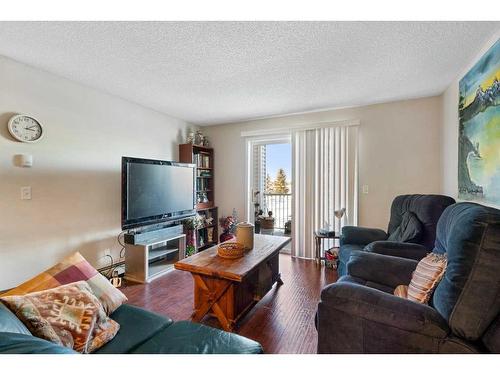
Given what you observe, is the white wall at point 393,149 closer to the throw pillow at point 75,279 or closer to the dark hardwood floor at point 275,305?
the dark hardwood floor at point 275,305

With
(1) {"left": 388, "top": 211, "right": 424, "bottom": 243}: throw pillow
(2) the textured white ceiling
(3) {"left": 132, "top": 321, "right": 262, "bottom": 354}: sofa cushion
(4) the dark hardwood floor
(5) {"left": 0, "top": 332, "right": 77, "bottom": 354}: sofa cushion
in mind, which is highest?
(2) the textured white ceiling

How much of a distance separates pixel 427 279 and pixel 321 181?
2.31m

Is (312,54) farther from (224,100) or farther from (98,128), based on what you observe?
(98,128)

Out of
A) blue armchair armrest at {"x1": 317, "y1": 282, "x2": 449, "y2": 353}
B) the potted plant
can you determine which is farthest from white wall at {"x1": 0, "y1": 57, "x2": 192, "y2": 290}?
blue armchair armrest at {"x1": 317, "y1": 282, "x2": 449, "y2": 353}

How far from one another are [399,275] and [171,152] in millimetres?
3370

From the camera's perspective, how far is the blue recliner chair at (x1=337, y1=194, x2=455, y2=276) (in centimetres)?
199

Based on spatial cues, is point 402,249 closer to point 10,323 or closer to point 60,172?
point 10,323

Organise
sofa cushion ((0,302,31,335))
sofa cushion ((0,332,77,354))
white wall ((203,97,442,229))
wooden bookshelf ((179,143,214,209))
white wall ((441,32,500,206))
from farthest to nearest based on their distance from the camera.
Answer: wooden bookshelf ((179,143,214,209))
white wall ((203,97,442,229))
white wall ((441,32,500,206))
sofa cushion ((0,302,31,335))
sofa cushion ((0,332,77,354))

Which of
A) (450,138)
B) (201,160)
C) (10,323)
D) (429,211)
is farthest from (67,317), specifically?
(450,138)

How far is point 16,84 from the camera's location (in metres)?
2.08

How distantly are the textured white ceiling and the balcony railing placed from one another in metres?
2.23

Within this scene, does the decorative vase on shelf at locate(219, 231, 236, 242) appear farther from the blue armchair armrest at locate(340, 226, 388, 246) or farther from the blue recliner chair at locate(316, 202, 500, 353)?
the blue recliner chair at locate(316, 202, 500, 353)
